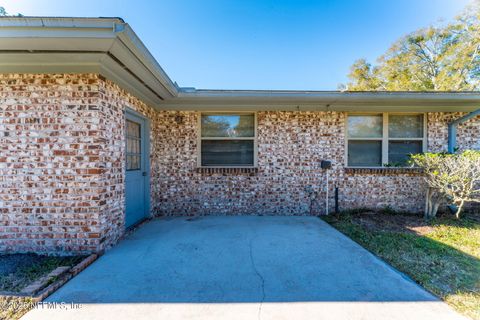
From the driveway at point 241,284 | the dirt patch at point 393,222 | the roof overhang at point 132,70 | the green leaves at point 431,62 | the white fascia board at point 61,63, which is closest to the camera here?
the driveway at point 241,284

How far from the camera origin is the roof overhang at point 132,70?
2.20 meters

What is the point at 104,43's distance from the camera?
93.7 inches

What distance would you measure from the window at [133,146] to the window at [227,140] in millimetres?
1344

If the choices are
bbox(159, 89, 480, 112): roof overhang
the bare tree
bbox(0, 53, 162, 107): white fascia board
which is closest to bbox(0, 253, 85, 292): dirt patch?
bbox(0, 53, 162, 107): white fascia board

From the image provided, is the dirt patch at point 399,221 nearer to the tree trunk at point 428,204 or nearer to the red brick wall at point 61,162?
the tree trunk at point 428,204

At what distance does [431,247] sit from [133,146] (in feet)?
16.9

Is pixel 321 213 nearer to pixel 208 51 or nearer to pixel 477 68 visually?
pixel 208 51

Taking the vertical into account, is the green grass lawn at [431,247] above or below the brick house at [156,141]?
below

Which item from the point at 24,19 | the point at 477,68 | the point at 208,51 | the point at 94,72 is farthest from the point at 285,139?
the point at 477,68

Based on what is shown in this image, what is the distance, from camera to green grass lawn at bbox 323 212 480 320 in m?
2.22

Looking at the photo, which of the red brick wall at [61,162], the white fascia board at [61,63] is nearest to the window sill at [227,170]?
the red brick wall at [61,162]

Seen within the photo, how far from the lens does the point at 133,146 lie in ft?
13.5

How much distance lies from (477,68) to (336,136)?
43.8 ft

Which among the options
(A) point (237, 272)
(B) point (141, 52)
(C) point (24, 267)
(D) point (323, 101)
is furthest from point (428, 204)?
(C) point (24, 267)
